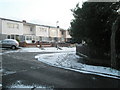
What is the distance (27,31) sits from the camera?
131 feet

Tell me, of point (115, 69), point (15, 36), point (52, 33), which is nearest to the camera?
point (115, 69)

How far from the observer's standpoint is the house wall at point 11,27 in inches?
1264

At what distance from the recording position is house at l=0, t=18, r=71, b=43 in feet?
107

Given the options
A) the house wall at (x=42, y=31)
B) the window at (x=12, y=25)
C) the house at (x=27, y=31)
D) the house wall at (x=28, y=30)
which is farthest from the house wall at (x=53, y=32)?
the window at (x=12, y=25)

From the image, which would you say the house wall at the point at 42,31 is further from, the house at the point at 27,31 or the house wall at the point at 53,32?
the house wall at the point at 53,32

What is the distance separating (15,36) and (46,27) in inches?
551

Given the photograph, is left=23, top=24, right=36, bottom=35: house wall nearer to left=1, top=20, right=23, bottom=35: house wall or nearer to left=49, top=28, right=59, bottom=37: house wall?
left=1, top=20, right=23, bottom=35: house wall

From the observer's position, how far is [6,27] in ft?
107

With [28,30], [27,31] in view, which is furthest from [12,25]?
[28,30]

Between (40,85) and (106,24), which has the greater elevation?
(106,24)

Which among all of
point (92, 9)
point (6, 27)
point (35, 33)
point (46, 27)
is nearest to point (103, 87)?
point (92, 9)

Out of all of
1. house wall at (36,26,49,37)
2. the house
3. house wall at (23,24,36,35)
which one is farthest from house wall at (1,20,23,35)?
house wall at (36,26,49,37)

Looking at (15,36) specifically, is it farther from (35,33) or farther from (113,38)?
(113,38)

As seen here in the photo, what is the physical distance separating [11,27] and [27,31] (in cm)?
674
